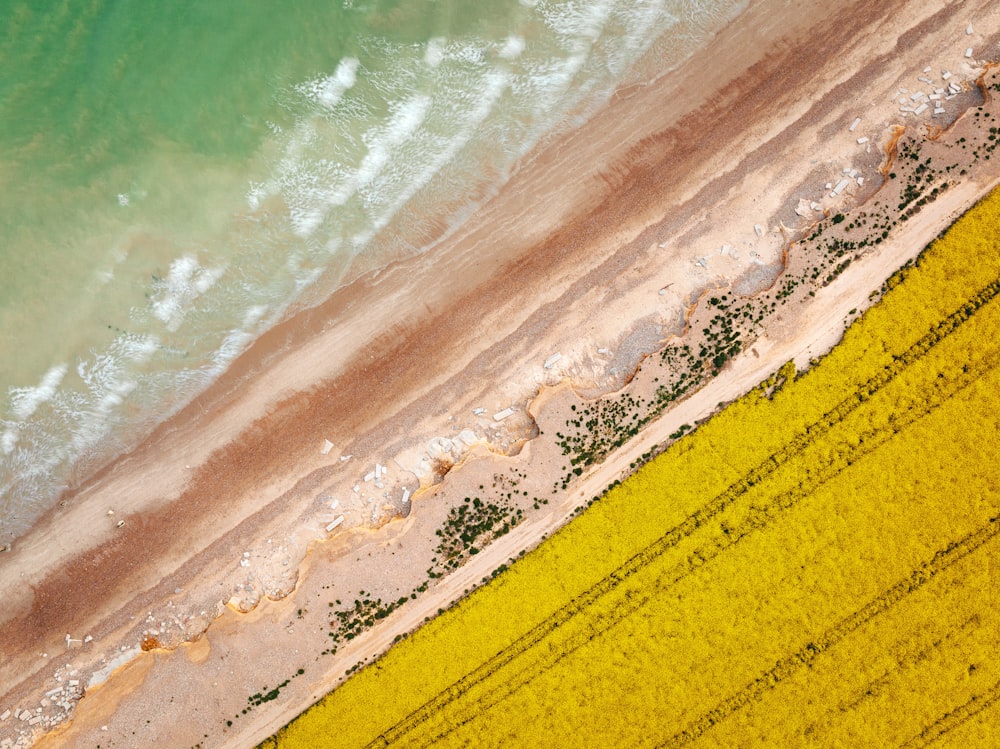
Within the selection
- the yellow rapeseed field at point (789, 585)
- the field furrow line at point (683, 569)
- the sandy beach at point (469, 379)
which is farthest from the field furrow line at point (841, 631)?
the sandy beach at point (469, 379)

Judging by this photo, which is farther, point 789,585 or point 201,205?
point 201,205

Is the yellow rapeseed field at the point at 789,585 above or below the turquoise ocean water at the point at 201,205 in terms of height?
below

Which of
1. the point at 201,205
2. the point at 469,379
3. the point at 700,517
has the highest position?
the point at 201,205

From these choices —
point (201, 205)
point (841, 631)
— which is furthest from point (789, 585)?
point (201, 205)

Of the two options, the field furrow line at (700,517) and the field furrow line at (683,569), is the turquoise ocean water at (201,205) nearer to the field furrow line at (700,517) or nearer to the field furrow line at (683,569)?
the field furrow line at (700,517)

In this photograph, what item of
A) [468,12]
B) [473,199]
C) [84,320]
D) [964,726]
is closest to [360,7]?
[468,12]

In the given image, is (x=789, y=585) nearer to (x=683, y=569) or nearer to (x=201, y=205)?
(x=683, y=569)
